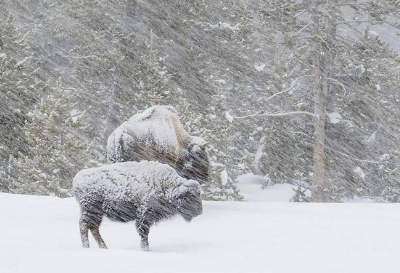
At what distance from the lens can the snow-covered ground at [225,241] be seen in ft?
20.5

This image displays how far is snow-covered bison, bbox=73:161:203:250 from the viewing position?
732 cm

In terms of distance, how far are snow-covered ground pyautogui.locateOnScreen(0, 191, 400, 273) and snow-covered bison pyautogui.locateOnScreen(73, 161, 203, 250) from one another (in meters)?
0.35

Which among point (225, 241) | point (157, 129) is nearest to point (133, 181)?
point (225, 241)

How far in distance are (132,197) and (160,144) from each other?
2284 mm

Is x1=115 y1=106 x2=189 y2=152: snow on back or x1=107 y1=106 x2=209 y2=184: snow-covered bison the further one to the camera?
x1=115 y1=106 x2=189 y2=152: snow on back

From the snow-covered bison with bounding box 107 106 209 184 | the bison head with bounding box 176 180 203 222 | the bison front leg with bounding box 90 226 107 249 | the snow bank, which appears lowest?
the snow bank

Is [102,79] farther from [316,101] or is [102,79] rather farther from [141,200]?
[141,200]

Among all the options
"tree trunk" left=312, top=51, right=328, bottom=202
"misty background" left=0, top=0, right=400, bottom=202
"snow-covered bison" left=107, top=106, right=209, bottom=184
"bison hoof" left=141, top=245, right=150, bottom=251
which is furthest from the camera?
"tree trunk" left=312, top=51, right=328, bottom=202

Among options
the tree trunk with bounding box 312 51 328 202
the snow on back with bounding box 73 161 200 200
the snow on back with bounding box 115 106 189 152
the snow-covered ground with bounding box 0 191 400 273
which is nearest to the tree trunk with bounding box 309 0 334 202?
the tree trunk with bounding box 312 51 328 202

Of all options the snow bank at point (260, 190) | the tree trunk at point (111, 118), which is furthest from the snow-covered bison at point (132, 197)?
the snow bank at point (260, 190)

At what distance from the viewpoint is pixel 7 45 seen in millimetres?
22594

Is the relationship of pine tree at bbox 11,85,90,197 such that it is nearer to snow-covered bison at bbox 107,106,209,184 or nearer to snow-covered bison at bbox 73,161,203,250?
snow-covered bison at bbox 107,106,209,184

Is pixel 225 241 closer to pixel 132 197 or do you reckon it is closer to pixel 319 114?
pixel 132 197

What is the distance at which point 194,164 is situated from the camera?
9883mm
